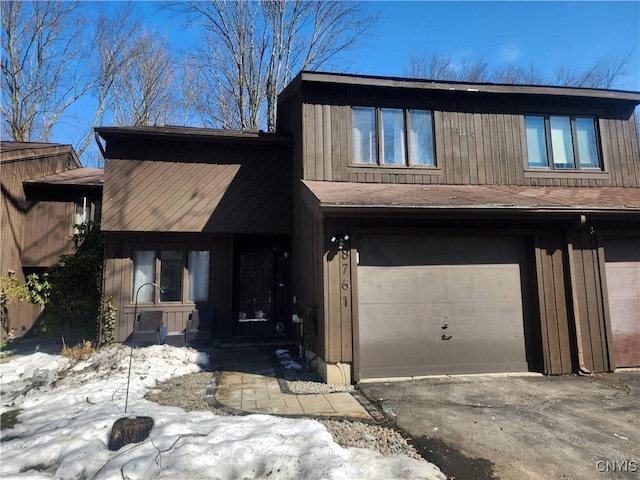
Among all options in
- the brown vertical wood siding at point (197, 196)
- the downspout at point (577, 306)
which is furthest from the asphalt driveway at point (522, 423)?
the brown vertical wood siding at point (197, 196)

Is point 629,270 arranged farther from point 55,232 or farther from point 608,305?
point 55,232

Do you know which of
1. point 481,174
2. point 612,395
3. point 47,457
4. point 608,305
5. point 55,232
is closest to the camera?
point 47,457

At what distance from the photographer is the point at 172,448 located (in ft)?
11.1

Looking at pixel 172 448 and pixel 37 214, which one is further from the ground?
pixel 37 214

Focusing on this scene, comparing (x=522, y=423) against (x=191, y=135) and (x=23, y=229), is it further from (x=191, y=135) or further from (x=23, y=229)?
(x=23, y=229)

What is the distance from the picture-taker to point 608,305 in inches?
265

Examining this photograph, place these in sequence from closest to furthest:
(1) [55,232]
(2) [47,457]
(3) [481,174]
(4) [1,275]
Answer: (2) [47,457], (3) [481,174], (4) [1,275], (1) [55,232]

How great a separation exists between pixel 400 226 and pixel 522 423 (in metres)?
3.22

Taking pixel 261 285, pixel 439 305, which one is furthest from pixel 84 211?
pixel 439 305

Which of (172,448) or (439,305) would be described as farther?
(439,305)

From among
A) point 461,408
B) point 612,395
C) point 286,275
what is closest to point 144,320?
point 286,275

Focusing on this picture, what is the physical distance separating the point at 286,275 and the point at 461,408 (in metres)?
5.56

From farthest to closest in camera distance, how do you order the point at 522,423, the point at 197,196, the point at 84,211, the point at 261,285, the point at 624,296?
the point at 84,211 < the point at 261,285 < the point at 197,196 < the point at 624,296 < the point at 522,423

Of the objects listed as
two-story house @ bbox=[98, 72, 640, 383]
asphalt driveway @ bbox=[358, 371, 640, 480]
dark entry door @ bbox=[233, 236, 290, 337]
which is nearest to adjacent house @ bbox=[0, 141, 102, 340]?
two-story house @ bbox=[98, 72, 640, 383]
